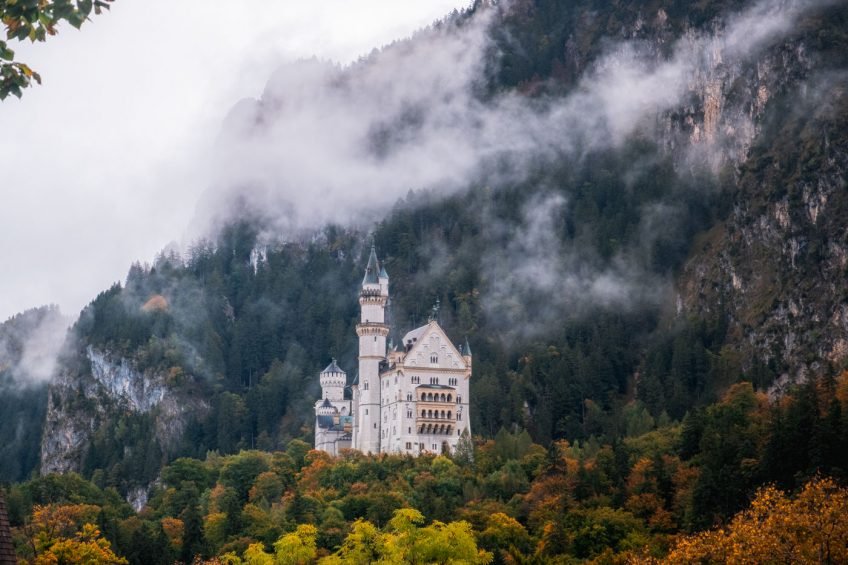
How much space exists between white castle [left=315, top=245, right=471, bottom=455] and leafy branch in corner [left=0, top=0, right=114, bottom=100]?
116 meters

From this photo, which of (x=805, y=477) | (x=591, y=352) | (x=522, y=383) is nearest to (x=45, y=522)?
(x=805, y=477)

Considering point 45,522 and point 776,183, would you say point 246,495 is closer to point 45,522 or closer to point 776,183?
point 45,522

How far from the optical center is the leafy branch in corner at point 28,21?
1953 cm

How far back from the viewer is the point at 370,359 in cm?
14400

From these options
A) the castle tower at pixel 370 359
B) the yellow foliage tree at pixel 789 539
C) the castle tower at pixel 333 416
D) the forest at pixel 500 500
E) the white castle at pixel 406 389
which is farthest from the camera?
the castle tower at pixel 333 416

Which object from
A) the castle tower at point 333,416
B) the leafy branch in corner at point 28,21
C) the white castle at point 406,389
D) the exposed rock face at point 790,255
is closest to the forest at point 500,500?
the white castle at point 406,389

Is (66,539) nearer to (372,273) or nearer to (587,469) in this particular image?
(587,469)

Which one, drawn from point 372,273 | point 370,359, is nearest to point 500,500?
point 370,359

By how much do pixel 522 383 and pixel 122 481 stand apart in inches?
2391

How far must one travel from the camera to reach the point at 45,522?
106688 millimetres

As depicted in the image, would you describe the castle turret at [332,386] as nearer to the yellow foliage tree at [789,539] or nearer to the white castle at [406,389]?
the white castle at [406,389]

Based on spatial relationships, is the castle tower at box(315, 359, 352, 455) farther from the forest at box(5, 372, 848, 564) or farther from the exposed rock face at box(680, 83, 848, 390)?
the exposed rock face at box(680, 83, 848, 390)

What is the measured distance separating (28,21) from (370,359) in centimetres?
12486

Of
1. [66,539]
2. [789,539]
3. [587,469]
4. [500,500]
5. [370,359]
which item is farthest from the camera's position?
[370,359]
